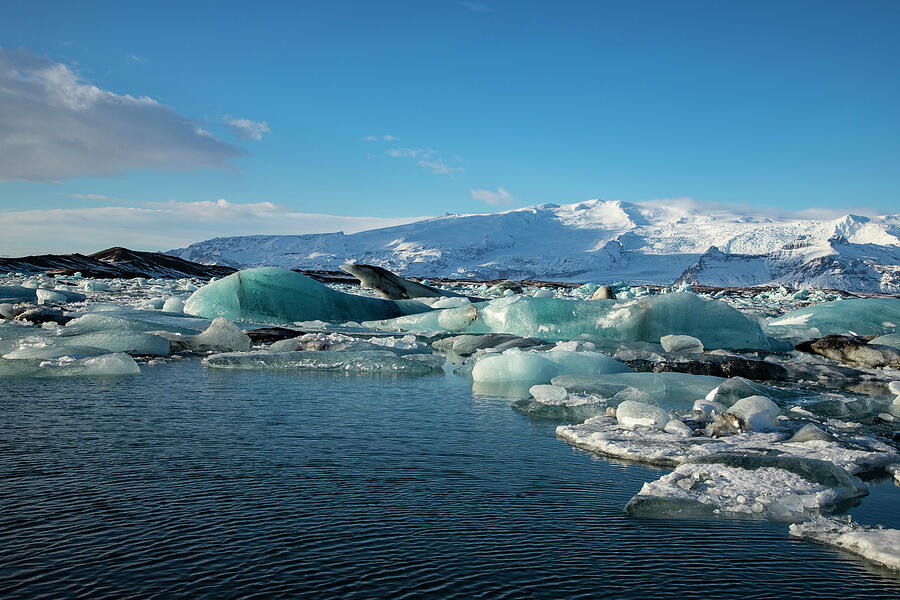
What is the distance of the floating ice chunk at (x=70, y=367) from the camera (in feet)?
20.3

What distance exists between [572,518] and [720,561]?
1.91 feet

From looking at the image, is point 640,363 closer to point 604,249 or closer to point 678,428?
point 678,428

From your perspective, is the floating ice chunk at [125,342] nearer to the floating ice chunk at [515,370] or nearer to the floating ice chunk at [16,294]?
the floating ice chunk at [515,370]

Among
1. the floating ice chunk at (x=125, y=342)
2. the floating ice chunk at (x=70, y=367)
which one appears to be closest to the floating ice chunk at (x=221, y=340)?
the floating ice chunk at (x=125, y=342)

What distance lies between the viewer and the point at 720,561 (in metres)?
2.40

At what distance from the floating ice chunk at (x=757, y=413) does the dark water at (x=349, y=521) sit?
49.7 inches

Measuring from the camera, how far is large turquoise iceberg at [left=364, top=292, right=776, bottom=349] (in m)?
10.7

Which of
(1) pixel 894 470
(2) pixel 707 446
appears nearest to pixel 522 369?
(2) pixel 707 446

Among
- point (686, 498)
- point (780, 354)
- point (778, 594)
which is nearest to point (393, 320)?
point (780, 354)

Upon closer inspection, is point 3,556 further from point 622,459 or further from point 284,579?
point 622,459

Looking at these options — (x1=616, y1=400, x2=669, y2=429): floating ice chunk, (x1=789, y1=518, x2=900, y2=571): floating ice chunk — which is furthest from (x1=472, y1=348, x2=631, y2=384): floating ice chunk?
(x1=789, y1=518, x2=900, y2=571): floating ice chunk

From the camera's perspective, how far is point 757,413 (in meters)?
4.65

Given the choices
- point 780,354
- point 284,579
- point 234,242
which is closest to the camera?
point 284,579

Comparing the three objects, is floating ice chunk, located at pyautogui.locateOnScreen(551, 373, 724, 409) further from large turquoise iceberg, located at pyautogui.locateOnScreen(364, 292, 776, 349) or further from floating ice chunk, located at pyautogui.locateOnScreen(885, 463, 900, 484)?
large turquoise iceberg, located at pyautogui.locateOnScreen(364, 292, 776, 349)
